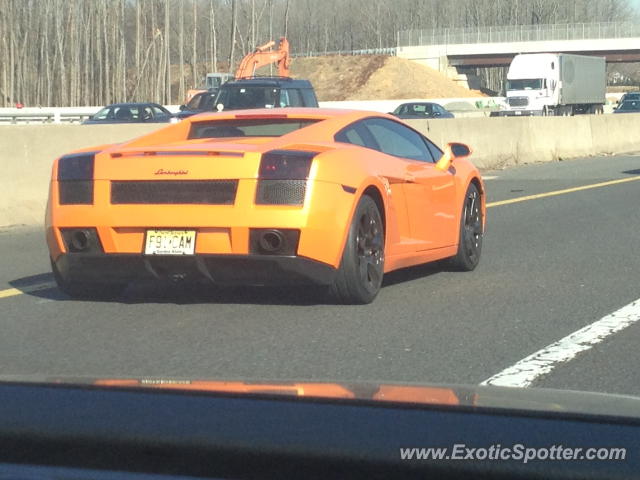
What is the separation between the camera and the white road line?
5.62 metres

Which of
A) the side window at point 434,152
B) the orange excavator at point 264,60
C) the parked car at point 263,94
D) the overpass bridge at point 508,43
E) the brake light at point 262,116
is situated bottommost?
the side window at point 434,152

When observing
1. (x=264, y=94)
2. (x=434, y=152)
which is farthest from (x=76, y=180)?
(x=264, y=94)

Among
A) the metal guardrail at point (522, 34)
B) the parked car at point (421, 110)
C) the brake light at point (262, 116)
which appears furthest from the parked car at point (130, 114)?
the metal guardrail at point (522, 34)

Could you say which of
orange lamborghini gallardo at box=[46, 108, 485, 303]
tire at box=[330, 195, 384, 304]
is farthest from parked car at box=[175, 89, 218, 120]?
tire at box=[330, 195, 384, 304]

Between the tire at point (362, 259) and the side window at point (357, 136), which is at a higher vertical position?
the side window at point (357, 136)

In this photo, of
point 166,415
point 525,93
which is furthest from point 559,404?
point 525,93

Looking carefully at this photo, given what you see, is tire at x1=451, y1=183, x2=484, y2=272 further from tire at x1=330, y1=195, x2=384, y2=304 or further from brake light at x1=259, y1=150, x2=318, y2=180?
brake light at x1=259, y1=150, x2=318, y2=180

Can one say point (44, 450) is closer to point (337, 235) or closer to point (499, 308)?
point (337, 235)

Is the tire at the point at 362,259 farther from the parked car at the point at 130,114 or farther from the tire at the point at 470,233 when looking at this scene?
the parked car at the point at 130,114

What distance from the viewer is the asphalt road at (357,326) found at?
19.3 ft

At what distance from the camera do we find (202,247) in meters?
7.13

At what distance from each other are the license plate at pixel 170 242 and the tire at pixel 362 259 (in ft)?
2.95

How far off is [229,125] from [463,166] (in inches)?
76.0

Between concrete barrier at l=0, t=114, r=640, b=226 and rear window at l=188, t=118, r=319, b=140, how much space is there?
529cm
